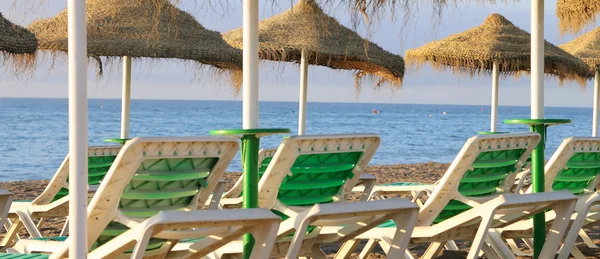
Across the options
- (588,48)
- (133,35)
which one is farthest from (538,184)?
(588,48)

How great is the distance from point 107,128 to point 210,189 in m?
38.7

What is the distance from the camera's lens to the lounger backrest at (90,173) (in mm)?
5160

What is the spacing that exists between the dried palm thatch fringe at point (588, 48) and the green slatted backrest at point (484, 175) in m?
8.58

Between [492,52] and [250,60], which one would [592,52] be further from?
[250,60]

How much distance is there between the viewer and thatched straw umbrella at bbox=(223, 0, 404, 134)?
830 cm

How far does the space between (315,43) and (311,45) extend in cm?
7

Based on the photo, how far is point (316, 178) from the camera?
12.0 ft

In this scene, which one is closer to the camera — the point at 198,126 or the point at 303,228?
the point at 303,228

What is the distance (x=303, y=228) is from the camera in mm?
2838

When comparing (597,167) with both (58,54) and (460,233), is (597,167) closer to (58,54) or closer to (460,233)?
(460,233)

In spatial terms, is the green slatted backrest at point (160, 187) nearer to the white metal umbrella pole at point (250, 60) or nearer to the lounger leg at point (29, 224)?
the white metal umbrella pole at point (250, 60)

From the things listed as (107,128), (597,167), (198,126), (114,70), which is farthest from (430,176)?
(198,126)

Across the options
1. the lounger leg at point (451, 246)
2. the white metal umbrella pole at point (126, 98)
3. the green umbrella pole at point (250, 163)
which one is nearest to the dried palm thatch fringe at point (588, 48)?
the white metal umbrella pole at point (126, 98)

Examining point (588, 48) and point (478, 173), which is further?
point (588, 48)
